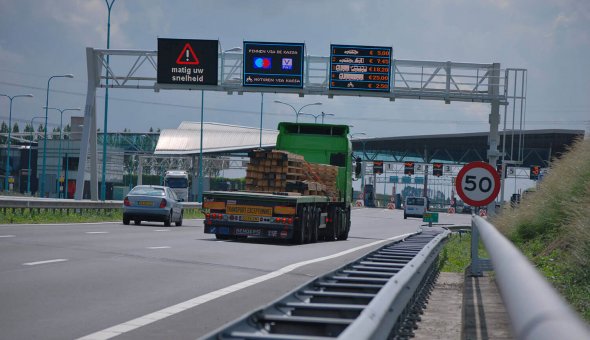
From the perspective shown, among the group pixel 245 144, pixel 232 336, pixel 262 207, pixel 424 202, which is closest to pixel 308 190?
pixel 262 207

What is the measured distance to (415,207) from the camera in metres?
81.8

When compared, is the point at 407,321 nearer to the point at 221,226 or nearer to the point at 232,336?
the point at 232,336

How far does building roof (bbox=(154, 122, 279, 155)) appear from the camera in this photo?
11925 cm

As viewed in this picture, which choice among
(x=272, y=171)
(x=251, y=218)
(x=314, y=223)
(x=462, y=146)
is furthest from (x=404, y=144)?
(x=251, y=218)

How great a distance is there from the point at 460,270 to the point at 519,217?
18.6 feet

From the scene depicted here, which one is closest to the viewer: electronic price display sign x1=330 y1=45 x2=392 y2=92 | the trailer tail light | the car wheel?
the trailer tail light

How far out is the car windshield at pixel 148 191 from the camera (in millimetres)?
35275

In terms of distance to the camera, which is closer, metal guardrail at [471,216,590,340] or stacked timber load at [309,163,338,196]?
metal guardrail at [471,216,590,340]

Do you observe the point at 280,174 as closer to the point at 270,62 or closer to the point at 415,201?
the point at 270,62

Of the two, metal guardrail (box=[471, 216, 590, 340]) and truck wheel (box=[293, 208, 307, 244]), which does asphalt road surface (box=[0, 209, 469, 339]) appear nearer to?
truck wheel (box=[293, 208, 307, 244])

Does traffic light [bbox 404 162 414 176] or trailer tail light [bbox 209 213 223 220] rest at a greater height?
traffic light [bbox 404 162 414 176]

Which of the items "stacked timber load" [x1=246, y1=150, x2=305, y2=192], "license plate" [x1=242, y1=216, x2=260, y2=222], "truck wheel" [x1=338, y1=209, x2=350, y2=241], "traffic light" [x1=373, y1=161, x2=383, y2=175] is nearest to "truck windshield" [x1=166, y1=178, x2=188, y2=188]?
"traffic light" [x1=373, y1=161, x2=383, y2=175]

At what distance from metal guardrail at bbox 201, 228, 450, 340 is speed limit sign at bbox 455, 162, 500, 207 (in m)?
5.41

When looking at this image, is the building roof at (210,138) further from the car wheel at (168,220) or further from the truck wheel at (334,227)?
the truck wheel at (334,227)
